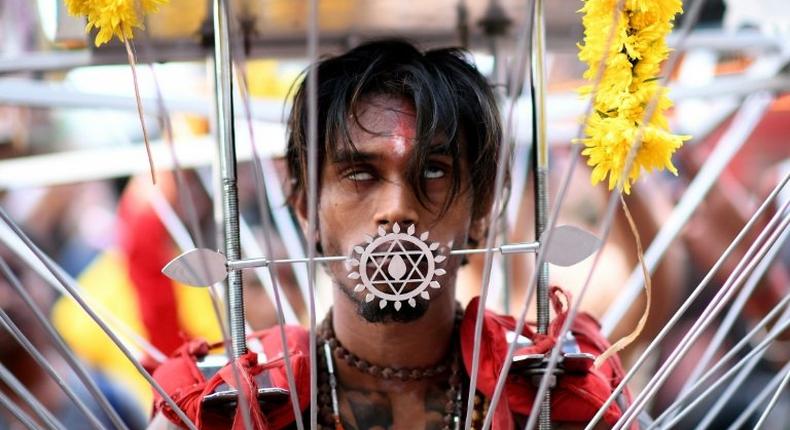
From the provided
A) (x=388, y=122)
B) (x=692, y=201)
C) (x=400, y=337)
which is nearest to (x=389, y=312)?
(x=400, y=337)

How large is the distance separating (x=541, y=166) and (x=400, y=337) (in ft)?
1.05

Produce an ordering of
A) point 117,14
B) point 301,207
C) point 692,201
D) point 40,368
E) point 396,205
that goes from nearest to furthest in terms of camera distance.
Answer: point 117,14 < point 396,205 < point 301,207 < point 692,201 < point 40,368

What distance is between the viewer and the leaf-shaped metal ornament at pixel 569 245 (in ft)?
3.30

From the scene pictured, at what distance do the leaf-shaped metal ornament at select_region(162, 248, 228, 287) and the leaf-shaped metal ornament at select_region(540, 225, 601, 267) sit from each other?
0.32 m

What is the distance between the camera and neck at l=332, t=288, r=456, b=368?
1.35 m

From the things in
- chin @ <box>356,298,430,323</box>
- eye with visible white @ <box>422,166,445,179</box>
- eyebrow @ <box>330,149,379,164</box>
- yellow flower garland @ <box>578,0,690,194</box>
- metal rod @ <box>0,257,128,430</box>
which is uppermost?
yellow flower garland @ <box>578,0,690,194</box>

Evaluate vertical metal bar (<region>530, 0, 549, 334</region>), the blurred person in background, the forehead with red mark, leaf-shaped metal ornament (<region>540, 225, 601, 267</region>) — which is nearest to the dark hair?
the forehead with red mark

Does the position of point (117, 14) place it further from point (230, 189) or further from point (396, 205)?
point (396, 205)

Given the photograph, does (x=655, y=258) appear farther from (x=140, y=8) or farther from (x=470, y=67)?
(x=140, y=8)

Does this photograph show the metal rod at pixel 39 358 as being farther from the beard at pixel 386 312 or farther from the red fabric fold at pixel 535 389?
the red fabric fold at pixel 535 389

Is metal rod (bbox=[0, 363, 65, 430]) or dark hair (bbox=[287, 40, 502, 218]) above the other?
dark hair (bbox=[287, 40, 502, 218])

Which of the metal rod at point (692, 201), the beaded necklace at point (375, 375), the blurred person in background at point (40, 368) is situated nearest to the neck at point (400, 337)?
the beaded necklace at point (375, 375)

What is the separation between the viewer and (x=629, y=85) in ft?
3.42

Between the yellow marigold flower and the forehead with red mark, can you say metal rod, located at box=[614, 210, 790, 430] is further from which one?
the yellow marigold flower
